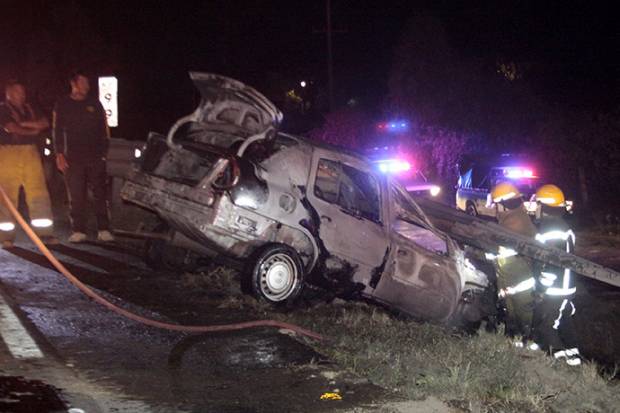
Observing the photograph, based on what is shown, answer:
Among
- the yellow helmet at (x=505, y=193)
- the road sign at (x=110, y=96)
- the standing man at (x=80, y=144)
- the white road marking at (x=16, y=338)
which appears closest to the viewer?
the white road marking at (x=16, y=338)

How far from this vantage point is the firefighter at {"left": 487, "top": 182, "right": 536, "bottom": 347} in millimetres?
8031

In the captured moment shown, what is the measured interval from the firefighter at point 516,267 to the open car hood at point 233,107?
2.63 meters

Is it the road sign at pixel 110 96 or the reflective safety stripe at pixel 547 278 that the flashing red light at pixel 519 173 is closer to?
the reflective safety stripe at pixel 547 278

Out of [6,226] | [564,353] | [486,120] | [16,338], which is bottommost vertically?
[16,338]

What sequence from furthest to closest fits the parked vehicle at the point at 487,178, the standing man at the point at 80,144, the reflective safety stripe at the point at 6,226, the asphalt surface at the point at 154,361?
the parked vehicle at the point at 487,178
the standing man at the point at 80,144
the reflective safety stripe at the point at 6,226
the asphalt surface at the point at 154,361

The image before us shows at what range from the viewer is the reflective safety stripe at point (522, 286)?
800 cm

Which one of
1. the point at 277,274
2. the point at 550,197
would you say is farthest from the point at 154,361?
the point at 550,197

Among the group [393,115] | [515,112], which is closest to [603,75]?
[515,112]

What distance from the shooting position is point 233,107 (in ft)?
25.5

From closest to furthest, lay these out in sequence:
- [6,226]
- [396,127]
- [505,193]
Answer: [505,193]
[6,226]
[396,127]

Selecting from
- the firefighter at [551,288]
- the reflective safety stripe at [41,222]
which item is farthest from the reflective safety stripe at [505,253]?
the reflective safety stripe at [41,222]

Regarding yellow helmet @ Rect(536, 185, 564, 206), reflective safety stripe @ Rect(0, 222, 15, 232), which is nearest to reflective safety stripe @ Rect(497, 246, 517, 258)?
yellow helmet @ Rect(536, 185, 564, 206)

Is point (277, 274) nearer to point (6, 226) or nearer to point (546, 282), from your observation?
point (546, 282)

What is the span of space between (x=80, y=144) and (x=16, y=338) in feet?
14.2
